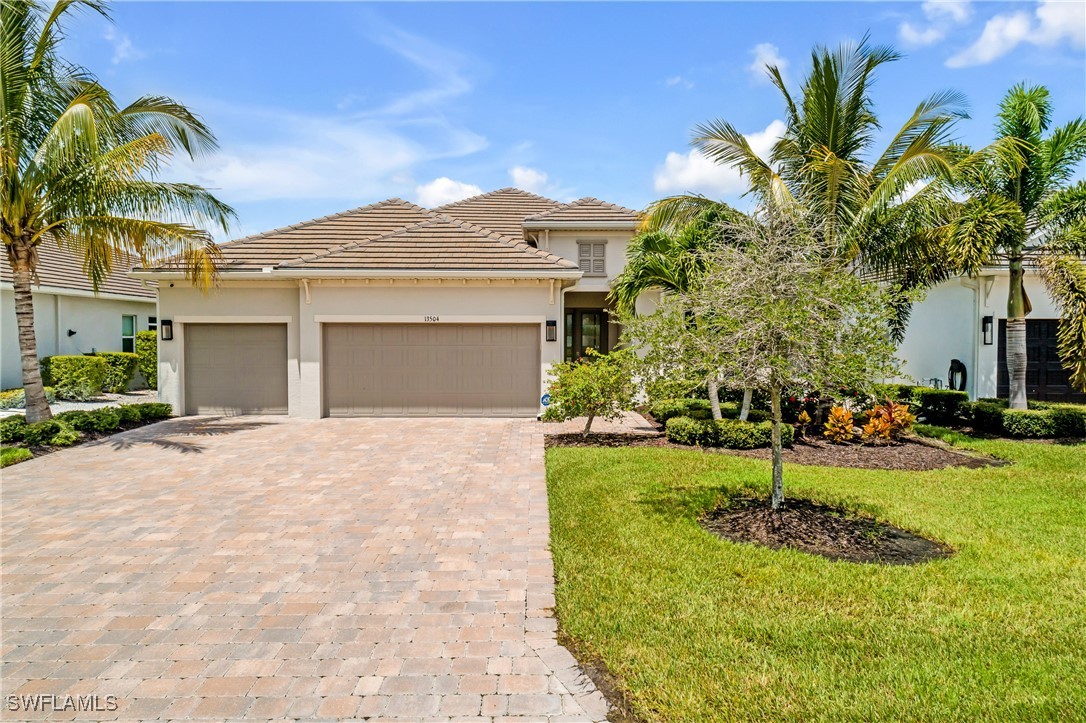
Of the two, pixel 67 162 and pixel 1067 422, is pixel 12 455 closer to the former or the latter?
pixel 67 162

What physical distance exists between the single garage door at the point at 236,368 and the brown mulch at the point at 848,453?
7.26 metres

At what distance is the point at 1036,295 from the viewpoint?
14297mm

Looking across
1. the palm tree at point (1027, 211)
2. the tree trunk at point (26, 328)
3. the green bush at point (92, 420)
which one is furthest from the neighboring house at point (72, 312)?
the palm tree at point (1027, 211)

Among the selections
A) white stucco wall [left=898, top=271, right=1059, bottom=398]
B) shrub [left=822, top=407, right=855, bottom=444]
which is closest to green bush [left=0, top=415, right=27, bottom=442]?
shrub [left=822, top=407, right=855, bottom=444]

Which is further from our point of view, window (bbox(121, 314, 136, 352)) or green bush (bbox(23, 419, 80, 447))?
window (bbox(121, 314, 136, 352))

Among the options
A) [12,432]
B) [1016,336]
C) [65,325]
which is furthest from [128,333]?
[1016,336]

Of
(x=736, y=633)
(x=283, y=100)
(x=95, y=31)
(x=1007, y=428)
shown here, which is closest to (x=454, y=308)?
(x=283, y=100)

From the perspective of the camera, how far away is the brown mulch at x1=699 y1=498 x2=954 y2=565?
5.36 m

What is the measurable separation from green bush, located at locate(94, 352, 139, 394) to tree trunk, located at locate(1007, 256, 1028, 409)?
23193mm

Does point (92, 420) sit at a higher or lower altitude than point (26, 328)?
lower

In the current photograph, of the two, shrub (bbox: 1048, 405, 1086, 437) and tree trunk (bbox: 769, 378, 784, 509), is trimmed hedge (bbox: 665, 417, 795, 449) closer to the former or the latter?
tree trunk (bbox: 769, 378, 784, 509)

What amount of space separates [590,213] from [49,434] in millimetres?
13891

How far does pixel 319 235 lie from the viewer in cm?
1543

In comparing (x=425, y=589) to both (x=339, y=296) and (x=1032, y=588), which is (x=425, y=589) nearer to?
(x=1032, y=588)
